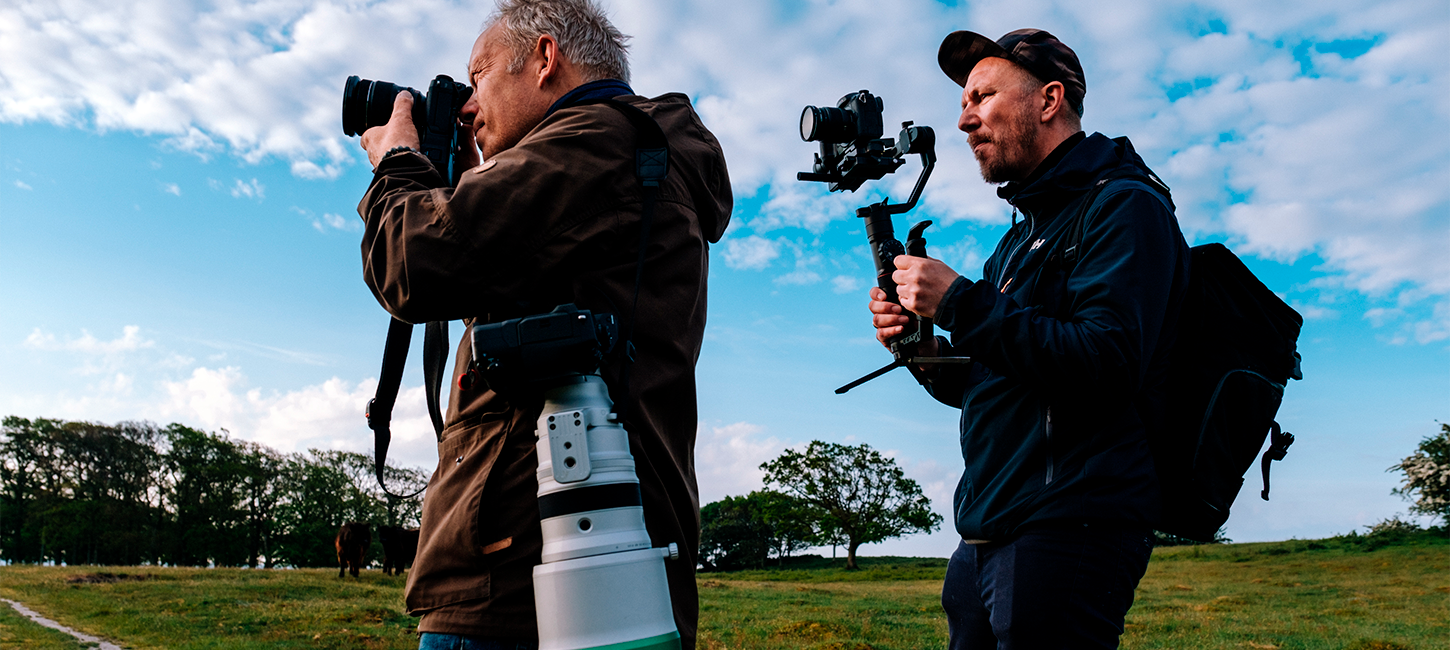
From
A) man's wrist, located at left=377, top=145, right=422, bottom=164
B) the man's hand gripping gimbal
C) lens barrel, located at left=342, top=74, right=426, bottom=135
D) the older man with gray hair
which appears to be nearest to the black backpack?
the man's hand gripping gimbal

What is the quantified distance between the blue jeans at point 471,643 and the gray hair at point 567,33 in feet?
4.67

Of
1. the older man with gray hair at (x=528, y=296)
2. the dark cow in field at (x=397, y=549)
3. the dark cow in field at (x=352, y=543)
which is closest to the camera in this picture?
the older man with gray hair at (x=528, y=296)

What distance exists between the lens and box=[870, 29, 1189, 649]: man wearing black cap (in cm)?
228

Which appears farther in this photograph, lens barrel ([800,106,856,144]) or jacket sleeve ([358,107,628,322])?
lens barrel ([800,106,856,144])

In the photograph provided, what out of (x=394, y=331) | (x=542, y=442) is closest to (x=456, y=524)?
(x=542, y=442)

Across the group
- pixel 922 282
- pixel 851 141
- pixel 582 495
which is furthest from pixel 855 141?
pixel 582 495

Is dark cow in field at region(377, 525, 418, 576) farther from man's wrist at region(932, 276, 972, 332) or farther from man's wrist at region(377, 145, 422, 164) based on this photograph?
man's wrist at region(932, 276, 972, 332)

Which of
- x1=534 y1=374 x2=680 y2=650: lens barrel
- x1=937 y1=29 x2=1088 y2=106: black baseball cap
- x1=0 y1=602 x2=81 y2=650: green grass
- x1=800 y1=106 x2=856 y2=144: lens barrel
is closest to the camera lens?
x1=534 y1=374 x2=680 y2=650: lens barrel

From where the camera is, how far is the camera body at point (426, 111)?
7.64 feet

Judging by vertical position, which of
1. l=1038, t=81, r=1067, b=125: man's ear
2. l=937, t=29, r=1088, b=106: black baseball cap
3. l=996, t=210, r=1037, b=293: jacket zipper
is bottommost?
l=996, t=210, r=1037, b=293: jacket zipper

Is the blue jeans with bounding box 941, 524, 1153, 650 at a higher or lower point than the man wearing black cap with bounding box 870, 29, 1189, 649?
lower

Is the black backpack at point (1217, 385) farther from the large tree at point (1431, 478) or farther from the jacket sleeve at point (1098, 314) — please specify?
the large tree at point (1431, 478)

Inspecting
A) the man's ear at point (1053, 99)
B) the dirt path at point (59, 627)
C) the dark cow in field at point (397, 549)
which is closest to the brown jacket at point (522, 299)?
the man's ear at point (1053, 99)

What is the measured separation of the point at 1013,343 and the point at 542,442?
1.33 metres
